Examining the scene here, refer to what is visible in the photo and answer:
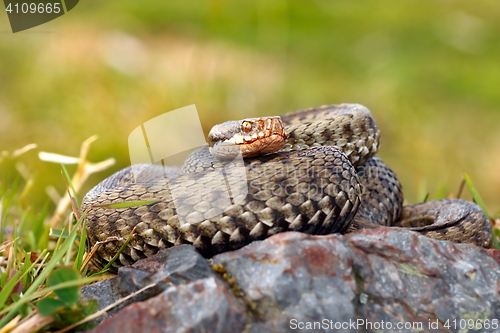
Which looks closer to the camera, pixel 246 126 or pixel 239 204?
pixel 239 204

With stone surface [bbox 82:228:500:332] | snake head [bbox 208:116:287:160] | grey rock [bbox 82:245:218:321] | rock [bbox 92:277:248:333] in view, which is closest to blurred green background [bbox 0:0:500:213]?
snake head [bbox 208:116:287:160]

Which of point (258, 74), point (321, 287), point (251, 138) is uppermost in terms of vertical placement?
point (251, 138)

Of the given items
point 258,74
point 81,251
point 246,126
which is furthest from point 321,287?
point 258,74

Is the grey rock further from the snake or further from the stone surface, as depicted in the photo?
the snake

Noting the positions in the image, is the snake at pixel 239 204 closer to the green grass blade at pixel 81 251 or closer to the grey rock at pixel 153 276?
the green grass blade at pixel 81 251

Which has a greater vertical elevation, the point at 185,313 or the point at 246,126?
the point at 246,126

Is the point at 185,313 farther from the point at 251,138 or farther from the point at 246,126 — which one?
the point at 246,126

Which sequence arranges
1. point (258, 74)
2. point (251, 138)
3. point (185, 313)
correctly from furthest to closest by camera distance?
point (258, 74)
point (251, 138)
point (185, 313)
